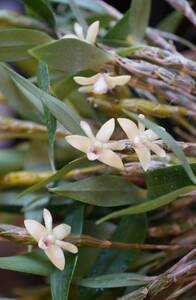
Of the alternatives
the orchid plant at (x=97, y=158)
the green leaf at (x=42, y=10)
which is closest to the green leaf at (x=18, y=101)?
the orchid plant at (x=97, y=158)

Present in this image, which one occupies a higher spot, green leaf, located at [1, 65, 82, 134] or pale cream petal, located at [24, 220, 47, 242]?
green leaf, located at [1, 65, 82, 134]

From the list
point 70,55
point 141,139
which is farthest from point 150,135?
point 70,55

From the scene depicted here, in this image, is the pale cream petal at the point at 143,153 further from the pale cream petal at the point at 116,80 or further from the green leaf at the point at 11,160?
the green leaf at the point at 11,160

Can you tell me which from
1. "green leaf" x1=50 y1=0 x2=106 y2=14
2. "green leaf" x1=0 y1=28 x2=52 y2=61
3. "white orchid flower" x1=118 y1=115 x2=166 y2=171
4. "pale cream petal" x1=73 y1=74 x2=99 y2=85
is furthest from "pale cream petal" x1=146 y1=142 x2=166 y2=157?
"green leaf" x1=50 y1=0 x2=106 y2=14

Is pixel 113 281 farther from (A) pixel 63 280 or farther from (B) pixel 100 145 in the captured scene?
(B) pixel 100 145

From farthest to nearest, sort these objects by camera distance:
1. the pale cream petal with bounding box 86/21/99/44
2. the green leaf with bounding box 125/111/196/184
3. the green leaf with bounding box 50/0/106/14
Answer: the green leaf with bounding box 50/0/106/14
the pale cream petal with bounding box 86/21/99/44
the green leaf with bounding box 125/111/196/184

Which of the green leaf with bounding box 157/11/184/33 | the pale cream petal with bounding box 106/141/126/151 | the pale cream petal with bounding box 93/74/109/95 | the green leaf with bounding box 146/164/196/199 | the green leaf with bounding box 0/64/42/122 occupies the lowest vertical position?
the green leaf with bounding box 0/64/42/122

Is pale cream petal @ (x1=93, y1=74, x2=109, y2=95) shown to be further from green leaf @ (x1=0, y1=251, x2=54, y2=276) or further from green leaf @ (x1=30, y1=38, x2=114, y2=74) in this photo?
green leaf @ (x1=0, y1=251, x2=54, y2=276)
